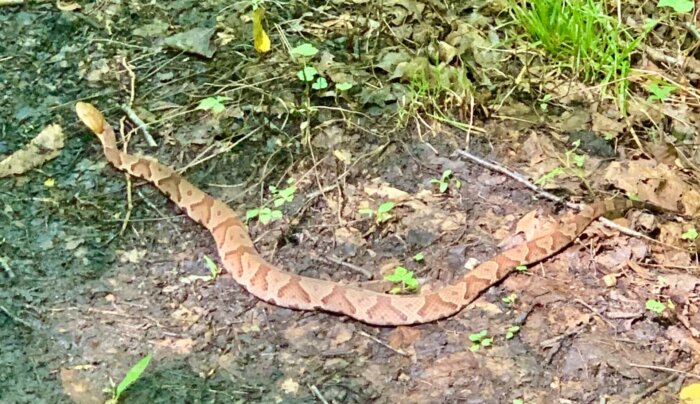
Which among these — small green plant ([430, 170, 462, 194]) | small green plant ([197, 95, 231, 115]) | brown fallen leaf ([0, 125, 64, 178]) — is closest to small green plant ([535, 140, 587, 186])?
small green plant ([430, 170, 462, 194])

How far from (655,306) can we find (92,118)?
2915 mm

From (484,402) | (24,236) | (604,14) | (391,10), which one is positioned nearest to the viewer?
(484,402)

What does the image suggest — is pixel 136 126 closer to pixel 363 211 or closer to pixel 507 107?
pixel 363 211

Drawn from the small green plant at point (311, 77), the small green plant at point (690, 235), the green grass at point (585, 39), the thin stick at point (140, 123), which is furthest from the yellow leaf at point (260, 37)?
the small green plant at point (690, 235)

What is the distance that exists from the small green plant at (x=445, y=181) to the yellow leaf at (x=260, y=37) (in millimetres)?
1378

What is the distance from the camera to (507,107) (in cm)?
440

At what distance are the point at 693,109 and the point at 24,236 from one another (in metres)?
3.47

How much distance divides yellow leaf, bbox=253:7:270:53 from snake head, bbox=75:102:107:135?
982 mm

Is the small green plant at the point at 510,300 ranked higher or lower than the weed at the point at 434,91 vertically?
lower

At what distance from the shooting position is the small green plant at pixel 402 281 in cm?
355

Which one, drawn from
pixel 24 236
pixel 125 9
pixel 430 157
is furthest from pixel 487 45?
pixel 24 236

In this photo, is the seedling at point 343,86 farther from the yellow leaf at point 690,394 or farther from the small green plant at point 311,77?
the yellow leaf at point 690,394

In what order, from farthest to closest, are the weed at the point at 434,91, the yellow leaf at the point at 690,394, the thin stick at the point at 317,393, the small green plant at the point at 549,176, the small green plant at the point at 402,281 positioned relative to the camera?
1. the weed at the point at 434,91
2. the small green plant at the point at 549,176
3. the small green plant at the point at 402,281
4. the thin stick at the point at 317,393
5. the yellow leaf at the point at 690,394

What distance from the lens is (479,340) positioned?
3.32 metres
